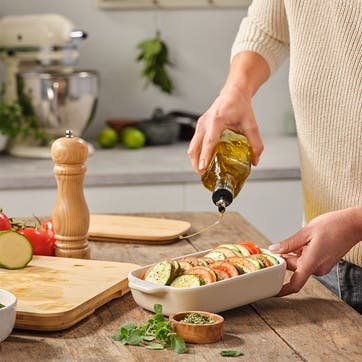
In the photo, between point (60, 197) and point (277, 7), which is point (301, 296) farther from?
point (277, 7)

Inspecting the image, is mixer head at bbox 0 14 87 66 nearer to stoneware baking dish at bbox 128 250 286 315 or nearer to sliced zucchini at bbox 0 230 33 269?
sliced zucchini at bbox 0 230 33 269

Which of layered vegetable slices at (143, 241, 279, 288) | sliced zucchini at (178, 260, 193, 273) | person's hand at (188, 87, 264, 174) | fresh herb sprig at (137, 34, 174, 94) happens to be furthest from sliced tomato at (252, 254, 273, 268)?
fresh herb sprig at (137, 34, 174, 94)

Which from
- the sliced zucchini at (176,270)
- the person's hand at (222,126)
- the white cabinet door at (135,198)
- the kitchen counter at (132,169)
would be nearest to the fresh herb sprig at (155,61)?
the kitchen counter at (132,169)

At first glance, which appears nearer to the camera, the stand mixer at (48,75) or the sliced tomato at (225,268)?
the sliced tomato at (225,268)

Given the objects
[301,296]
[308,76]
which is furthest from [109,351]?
[308,76]

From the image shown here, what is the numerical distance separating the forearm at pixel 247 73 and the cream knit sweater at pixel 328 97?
73 mm

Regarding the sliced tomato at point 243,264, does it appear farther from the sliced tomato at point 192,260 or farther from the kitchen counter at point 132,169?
the kitchen counter at point 132,169

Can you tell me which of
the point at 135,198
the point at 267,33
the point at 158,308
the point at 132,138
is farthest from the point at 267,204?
the point at 158,308

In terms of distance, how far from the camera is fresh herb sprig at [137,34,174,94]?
12.1ft

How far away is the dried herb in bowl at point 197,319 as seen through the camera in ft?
4.50

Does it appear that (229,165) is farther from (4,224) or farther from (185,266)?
(4,224)

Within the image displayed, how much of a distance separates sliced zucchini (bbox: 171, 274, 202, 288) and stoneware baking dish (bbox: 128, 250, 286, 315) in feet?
0.07

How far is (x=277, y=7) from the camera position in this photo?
2.09 meters

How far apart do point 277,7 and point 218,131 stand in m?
0.48
